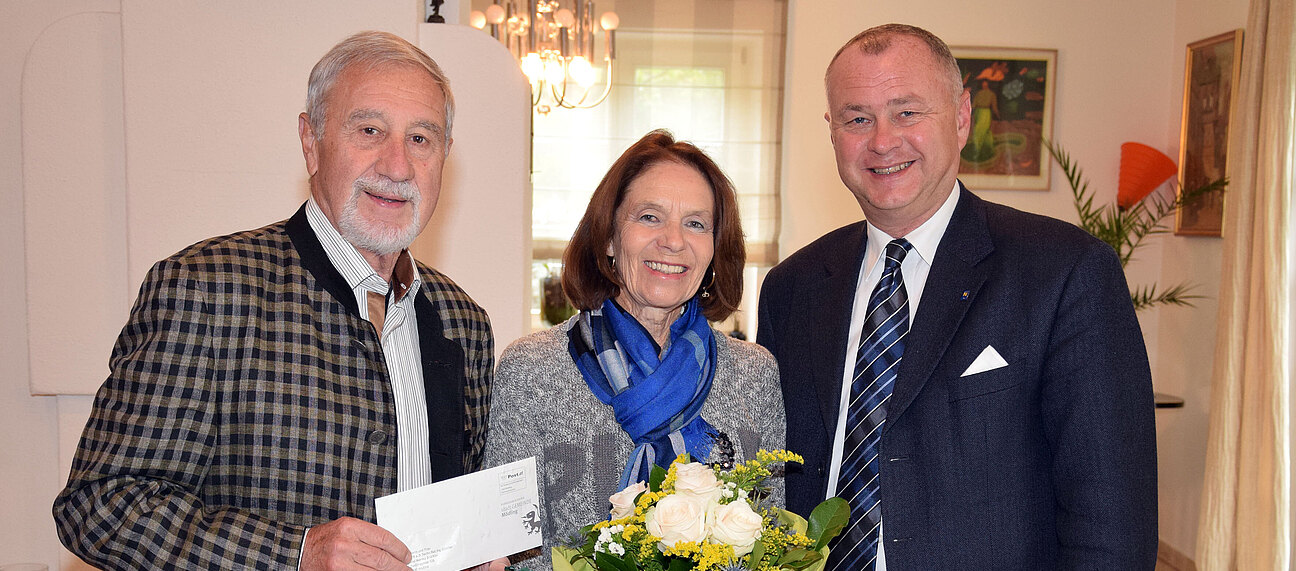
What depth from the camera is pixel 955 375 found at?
1958 mm

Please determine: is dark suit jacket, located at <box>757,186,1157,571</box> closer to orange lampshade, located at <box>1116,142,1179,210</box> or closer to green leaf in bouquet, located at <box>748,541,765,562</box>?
green leaf in bouquet, located at <box>748,541,765,562</box>

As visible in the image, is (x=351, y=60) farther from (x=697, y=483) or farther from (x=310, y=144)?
(x=697, y=483)

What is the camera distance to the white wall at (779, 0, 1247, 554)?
6.37 metres

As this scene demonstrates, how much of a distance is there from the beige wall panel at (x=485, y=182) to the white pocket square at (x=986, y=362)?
5.42 feet

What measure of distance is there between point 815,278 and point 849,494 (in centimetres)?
60

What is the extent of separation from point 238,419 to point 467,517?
452 mm

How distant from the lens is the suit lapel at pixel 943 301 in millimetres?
1967

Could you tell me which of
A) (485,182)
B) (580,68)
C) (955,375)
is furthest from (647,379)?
(580,68)

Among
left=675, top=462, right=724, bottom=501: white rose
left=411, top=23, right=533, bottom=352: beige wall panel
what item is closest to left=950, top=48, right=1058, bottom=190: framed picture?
left=411, top=23, right=533, bottom=352: beige wall panel

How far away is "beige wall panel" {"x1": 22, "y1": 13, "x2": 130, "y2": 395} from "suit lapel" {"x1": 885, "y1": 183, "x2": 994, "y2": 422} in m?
2.36

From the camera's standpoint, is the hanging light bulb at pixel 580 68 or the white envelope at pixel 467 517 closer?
the white envelope at pixel 467 517

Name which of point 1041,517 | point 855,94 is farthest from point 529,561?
point 855,94

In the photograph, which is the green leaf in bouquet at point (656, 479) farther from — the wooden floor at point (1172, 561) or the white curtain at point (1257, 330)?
the wooden floor at point (1172, 561)

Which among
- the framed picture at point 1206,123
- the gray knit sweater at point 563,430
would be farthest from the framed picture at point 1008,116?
the gray knit sweater at point 563,430
